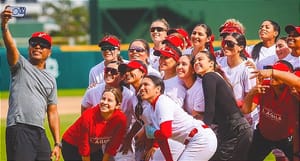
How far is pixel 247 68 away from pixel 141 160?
178 cm

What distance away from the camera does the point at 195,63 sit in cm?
896

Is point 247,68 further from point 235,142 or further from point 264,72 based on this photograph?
point 264,72

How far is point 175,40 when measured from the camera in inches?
412

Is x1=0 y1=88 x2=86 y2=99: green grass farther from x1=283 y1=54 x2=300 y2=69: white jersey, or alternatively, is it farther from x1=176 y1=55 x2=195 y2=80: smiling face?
x1=176 y1=55 x2=195 y2=80: smiling face

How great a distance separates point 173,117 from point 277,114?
45.2 inches

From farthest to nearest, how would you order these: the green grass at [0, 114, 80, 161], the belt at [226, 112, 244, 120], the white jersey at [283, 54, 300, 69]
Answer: the green grass at [0, 114, 80, 161], the white jersey at [283, 54, 300, 69], the belt at [226, 112, 244, 120]

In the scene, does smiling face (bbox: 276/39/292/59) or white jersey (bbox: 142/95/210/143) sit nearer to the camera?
white jersey (bbox: 142/95/210/143)

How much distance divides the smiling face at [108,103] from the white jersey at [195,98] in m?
0.84

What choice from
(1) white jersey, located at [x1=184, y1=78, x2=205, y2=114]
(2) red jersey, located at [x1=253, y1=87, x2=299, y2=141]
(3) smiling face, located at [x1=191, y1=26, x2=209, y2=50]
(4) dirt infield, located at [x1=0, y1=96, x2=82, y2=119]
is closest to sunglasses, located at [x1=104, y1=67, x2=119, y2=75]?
(1) white jersey, located at [x1=184, y1=78, x2=205, y2=114]

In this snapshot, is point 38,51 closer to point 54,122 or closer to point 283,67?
point 54,122

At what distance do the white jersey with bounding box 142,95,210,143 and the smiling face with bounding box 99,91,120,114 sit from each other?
0.45 meters

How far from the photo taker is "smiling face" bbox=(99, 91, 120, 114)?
886 centimetres

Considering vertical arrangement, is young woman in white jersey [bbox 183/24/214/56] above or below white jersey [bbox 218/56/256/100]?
above

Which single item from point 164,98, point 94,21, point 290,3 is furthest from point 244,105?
point 94,21
